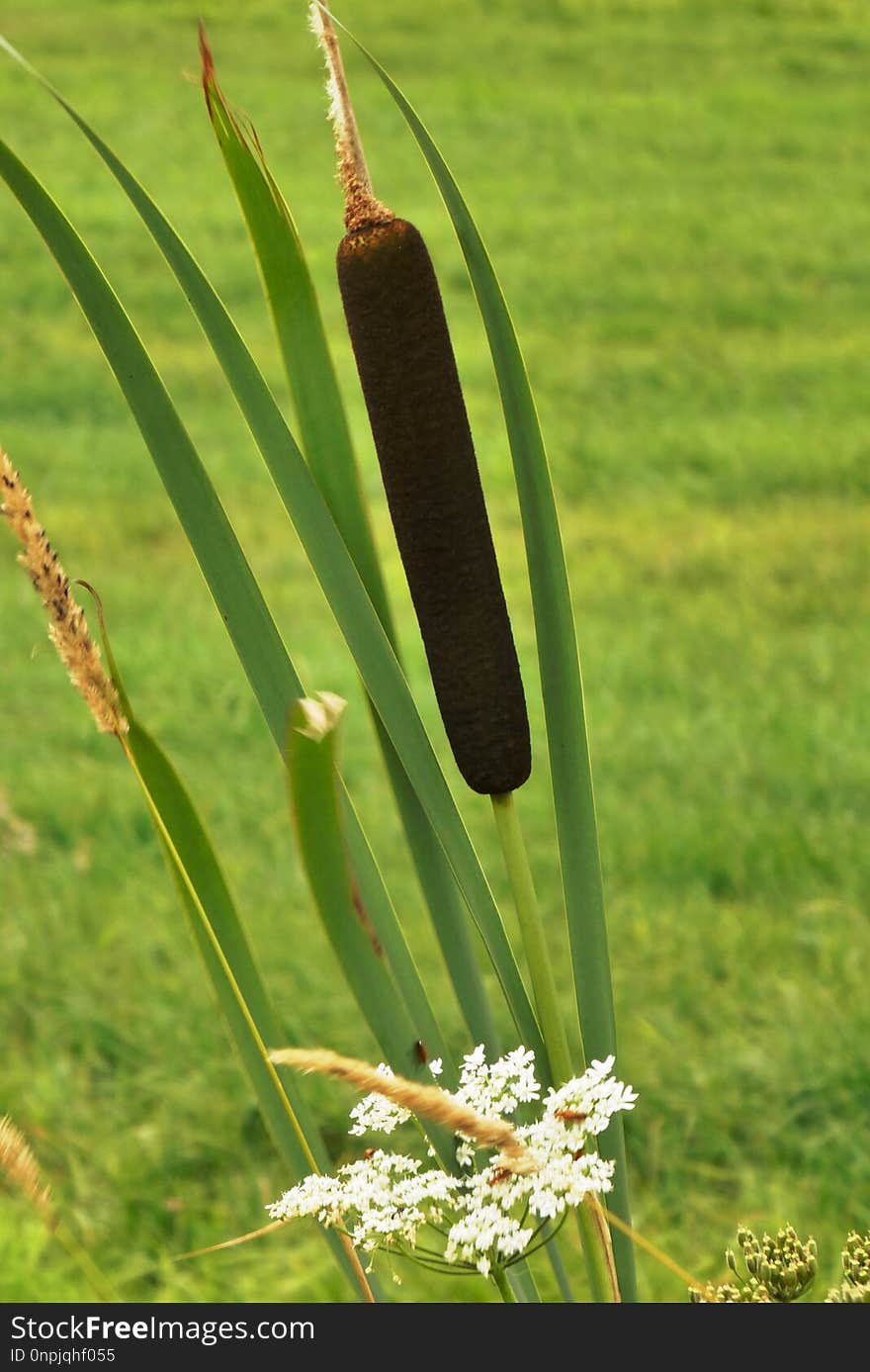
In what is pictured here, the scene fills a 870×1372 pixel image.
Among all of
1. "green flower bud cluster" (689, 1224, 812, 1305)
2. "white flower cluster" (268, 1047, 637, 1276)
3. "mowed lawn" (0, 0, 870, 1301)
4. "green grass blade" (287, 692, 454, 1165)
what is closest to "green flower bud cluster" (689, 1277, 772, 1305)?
"green flower bud cluster" (689, 1224, 812, 1305)

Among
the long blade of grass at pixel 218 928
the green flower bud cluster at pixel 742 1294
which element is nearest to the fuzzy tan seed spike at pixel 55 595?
the long blade of grass at pixel 218 928

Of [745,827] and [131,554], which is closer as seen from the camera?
[745,827]

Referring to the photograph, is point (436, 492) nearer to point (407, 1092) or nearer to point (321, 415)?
point (321, 415)

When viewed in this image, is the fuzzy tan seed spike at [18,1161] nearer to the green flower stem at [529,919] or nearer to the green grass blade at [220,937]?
the green grass blade at [220,937]

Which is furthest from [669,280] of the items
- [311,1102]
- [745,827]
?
[311,1102]

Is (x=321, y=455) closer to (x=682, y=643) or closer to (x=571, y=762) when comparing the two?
(x=571, y=762)

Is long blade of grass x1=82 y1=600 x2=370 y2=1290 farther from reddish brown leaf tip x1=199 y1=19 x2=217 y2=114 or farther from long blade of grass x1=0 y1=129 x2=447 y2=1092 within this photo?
reddish brown leaf tip x1=199 y1=19 x2=217 y2=114
